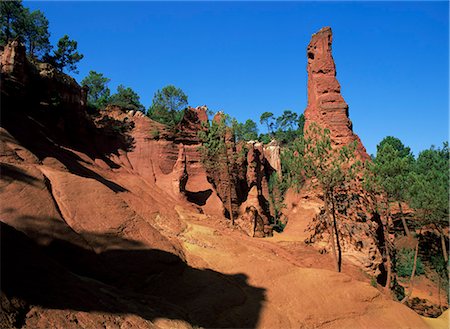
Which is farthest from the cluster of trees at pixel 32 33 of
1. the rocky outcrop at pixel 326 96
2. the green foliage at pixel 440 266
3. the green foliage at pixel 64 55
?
the green foliage at pixel 440 266

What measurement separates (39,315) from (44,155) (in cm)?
1590

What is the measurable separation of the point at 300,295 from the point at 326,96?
2073 centimetres

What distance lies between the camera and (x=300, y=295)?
41.8ft

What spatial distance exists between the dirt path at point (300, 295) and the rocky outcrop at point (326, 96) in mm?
14976

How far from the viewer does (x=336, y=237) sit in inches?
852

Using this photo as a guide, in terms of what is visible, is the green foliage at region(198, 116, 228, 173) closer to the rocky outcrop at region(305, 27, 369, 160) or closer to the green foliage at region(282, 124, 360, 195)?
the rocky outcrop at region(305, 27, 369, 160)

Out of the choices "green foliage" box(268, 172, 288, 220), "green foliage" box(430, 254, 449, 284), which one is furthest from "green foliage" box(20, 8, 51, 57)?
"green foliage" box(430, 254, 449, 284)

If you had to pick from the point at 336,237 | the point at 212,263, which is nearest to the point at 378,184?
the point at 336,237

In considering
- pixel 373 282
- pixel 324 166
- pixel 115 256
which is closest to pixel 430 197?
pixel 373 282

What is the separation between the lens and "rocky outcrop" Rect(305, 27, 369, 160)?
90.8ft

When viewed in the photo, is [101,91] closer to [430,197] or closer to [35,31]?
[35,31]

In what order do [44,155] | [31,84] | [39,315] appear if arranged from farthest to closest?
[31,84], [44,155], [39,315]

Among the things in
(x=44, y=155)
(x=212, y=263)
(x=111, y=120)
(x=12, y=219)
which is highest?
(x=111, y=120)

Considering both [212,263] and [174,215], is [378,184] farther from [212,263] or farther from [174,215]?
[174,215]
